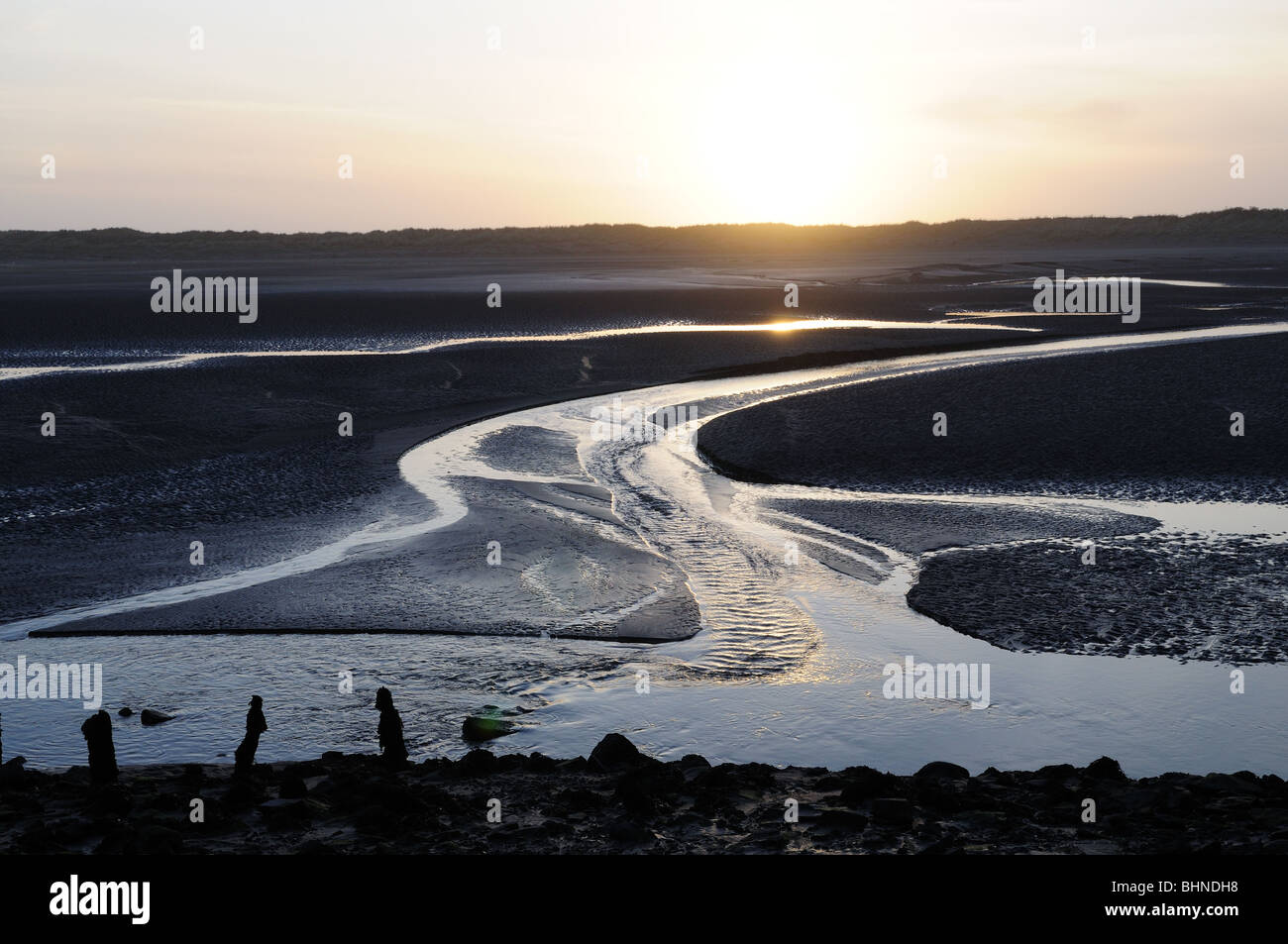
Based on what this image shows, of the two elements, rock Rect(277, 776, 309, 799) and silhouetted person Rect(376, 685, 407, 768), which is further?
silhouetted person Rect(376, 685, 407, 768)

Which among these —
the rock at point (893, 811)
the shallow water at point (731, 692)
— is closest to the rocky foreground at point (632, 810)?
the rock at point (893, 811)

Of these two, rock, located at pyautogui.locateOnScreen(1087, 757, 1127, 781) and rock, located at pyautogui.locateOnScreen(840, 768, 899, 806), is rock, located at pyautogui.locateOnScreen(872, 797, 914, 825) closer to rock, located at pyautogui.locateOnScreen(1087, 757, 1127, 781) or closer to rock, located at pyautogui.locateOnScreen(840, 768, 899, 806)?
rock, located at pyautogui.locateOnScreen(840, 768, 899, 806)

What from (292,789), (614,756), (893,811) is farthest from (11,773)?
(893,811)

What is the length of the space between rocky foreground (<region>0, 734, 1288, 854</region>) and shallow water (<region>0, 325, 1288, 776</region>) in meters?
1.00

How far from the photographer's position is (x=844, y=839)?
884cm

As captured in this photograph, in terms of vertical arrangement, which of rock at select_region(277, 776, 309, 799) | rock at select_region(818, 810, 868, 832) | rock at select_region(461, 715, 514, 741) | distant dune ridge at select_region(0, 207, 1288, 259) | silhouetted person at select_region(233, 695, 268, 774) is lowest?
rock at select_region(818, 810, 868, 832)

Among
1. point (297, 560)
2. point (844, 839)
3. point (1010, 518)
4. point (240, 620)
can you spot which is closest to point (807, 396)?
point (1010, 518)

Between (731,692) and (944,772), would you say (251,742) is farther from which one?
(944,772)

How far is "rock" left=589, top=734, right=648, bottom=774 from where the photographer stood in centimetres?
1054

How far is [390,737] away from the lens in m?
10.7

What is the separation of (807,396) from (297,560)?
55.1 feet

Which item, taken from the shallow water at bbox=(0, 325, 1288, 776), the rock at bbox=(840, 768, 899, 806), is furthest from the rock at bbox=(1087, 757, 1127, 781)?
the rock at bbox=(840, 768, 899, 806)

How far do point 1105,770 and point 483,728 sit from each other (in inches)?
224

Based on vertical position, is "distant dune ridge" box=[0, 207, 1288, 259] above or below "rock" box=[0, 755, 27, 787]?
above
